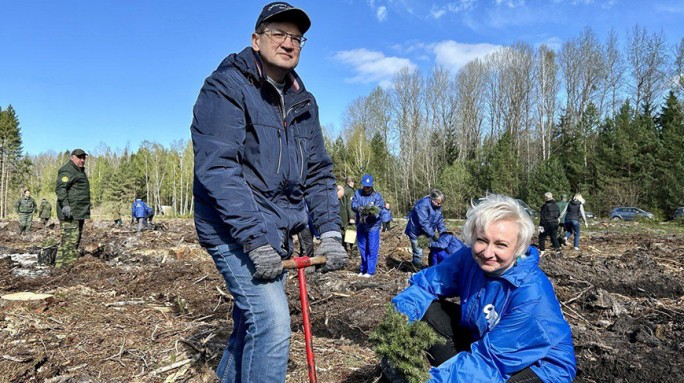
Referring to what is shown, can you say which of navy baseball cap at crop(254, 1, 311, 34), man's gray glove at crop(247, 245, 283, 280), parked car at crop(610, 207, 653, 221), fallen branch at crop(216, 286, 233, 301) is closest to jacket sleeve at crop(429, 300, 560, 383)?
man's gray glove at crop(247, 245, 283, 280)

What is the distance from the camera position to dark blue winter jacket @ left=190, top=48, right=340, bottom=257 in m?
2.25

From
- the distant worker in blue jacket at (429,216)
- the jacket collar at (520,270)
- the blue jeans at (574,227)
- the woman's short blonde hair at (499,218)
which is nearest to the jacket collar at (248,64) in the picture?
the woman's short blonde hair at (499,218)

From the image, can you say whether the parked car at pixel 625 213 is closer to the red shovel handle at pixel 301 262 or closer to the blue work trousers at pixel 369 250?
the blue work trousers at pixel 369 250

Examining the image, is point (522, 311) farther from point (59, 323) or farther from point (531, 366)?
point (59, 323)

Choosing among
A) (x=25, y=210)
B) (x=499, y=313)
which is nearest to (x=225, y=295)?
(x=499, y=313)

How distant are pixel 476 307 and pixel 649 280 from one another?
6.64m

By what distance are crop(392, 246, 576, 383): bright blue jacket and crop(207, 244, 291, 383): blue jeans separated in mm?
786

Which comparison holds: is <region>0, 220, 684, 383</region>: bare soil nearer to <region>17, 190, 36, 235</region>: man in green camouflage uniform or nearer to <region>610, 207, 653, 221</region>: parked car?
<region>17, 190, 36, 235</region>: man in green camouflage uniform

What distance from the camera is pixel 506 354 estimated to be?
240 centimetres

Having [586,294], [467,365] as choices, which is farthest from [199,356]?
[586,294]

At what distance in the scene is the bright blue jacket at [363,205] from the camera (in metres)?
8.97

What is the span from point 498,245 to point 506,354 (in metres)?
0.55

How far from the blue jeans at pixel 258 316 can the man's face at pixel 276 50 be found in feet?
3.15

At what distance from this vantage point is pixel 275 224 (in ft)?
8.18
